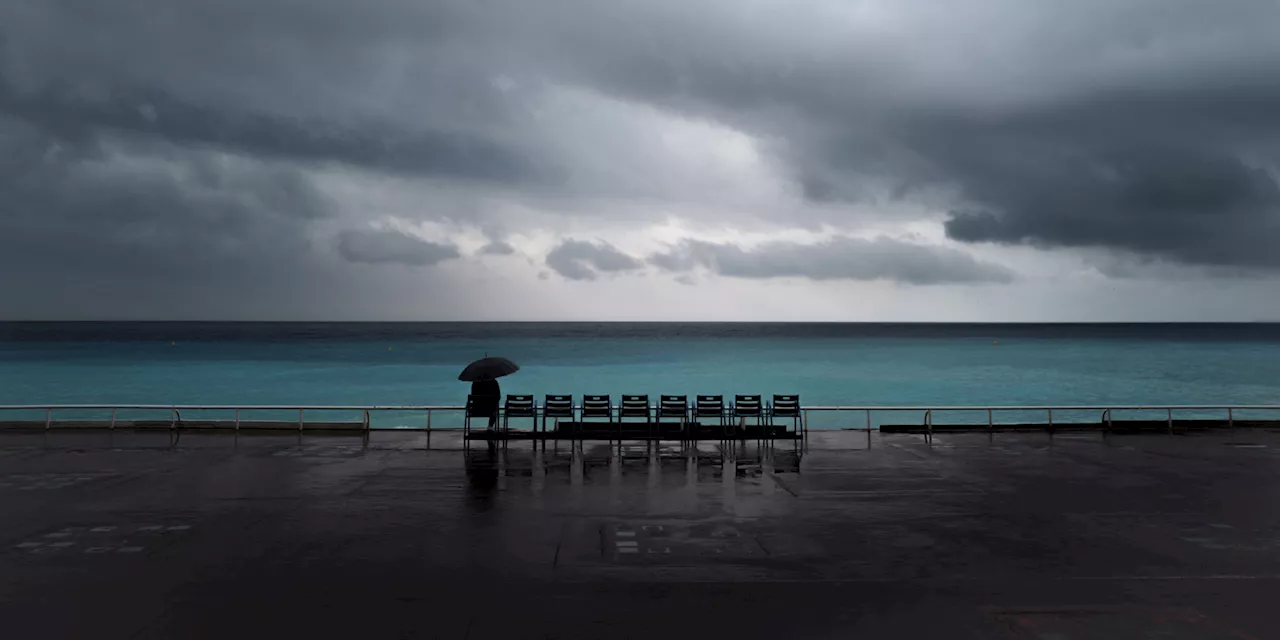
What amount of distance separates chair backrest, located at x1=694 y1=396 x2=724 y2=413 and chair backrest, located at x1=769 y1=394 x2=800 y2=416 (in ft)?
3.55

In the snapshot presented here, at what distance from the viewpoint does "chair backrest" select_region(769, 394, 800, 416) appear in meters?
15.1

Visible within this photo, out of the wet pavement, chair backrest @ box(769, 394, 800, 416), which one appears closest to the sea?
chair backrest @ box(769, 394, 800, 416)

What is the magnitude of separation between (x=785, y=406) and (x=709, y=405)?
63.9 inches

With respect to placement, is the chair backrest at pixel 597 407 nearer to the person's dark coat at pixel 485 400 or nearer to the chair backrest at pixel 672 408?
the chair backrest at pixel 672 408

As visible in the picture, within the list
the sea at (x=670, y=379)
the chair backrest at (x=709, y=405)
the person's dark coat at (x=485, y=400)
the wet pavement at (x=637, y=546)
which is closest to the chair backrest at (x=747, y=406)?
the chair backrest at (x=709, y=405)

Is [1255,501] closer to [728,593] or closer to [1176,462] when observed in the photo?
[1176,462]

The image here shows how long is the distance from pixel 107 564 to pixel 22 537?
189cm

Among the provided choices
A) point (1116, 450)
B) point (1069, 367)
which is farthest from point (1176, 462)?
point (1069, 367)

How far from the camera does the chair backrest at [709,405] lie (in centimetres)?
1536

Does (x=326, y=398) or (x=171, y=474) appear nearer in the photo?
(x=171, y=474)

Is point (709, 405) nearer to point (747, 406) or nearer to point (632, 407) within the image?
point (747, 406)

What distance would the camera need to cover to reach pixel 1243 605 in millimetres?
6098

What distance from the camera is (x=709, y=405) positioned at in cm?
1568

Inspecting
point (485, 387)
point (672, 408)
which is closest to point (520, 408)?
point (485, 387)
